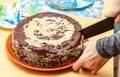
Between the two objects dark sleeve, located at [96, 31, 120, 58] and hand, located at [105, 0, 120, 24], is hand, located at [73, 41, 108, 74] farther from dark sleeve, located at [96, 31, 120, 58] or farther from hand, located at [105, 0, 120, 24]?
hand, located at [105, 0, 120, 24]

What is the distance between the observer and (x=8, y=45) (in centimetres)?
109

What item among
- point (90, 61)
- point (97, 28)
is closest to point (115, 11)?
point (97, 28)

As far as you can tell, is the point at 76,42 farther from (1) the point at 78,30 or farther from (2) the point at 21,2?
(2) the point at 21,2

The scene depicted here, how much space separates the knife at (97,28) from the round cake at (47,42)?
35 mm

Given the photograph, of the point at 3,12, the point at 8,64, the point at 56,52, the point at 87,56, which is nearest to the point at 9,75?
the point at 8,64

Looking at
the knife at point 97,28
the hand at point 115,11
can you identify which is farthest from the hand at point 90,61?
the hand at point 115,11

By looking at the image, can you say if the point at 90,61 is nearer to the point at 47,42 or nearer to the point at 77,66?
the point at 77,66

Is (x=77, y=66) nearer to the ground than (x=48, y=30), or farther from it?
nearer to the ground

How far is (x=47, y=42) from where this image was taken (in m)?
0.99

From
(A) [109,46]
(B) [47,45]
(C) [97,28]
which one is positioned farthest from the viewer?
(C) [97,28]

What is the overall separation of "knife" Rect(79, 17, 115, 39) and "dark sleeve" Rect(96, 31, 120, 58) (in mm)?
175

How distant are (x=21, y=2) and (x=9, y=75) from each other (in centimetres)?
52

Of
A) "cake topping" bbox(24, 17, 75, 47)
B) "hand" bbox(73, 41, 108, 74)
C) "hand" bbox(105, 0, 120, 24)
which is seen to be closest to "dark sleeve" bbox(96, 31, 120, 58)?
"hand" bbox(73, 41, 108, 74)

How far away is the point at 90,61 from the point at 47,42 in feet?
0.59
